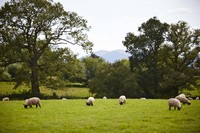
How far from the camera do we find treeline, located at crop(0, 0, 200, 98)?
42844 millimetres

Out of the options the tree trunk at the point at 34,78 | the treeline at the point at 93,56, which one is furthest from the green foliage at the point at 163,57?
the tree trunk at the point at 34,78

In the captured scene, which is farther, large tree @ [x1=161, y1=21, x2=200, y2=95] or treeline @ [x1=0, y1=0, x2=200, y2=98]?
large tree @ [x1=161, y1=21, x2=200, y2=95]

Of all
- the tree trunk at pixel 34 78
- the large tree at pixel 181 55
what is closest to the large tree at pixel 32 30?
the tree trunk at pixel 34 78

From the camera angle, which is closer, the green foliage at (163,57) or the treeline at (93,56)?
the treeline at (93,56)

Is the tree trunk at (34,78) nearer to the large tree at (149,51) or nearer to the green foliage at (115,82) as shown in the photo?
the green foliage at (115,82)

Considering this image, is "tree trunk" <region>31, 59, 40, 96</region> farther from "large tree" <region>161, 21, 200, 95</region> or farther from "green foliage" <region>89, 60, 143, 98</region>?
"large tree" <region>161, 21, 200, 95</region>

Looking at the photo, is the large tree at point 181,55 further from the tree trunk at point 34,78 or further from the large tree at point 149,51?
the tree trunk at point 34,78

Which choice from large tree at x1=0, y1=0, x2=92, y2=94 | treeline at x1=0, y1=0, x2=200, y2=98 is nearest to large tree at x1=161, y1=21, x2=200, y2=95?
treeline at x1=0, y1=0, x2=200, y2=98

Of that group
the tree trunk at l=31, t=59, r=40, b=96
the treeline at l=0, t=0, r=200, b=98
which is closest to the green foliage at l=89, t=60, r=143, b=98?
the treeline at l=0, t=0, r=200, b=98

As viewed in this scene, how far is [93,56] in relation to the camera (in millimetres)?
49031

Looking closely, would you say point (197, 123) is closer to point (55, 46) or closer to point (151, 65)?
point (55, 46)

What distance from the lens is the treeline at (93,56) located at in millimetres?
42844

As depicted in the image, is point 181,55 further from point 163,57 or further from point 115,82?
point 115,82

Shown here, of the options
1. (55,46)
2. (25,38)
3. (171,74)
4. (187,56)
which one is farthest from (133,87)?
(25,38)
